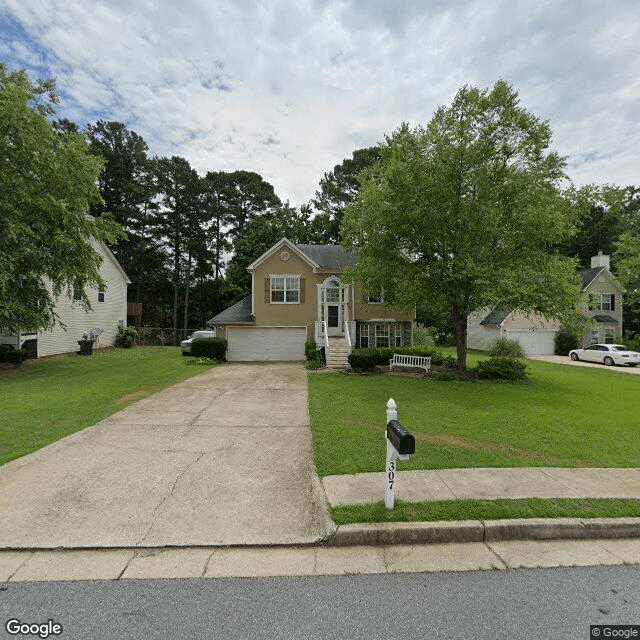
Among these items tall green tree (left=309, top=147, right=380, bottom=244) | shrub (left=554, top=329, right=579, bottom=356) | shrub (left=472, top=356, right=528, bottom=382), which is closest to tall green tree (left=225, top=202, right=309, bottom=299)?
tall green tree (left=309, top=147, right=380, bottom=244)

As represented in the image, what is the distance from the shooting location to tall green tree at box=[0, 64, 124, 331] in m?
13.4

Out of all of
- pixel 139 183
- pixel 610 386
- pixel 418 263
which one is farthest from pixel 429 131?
pixel 139 183

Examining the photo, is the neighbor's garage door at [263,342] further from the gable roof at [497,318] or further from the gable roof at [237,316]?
the gable roof at [497,318]

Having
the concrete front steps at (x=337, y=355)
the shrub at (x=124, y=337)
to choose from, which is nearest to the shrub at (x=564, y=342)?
the concrete front steps at (x=337, y=355)

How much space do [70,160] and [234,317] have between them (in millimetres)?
10459

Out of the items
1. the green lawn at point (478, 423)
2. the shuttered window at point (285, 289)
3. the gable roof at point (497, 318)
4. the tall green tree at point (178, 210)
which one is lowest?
the green lawn at point (478, 423)

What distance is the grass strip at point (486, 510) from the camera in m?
3.76

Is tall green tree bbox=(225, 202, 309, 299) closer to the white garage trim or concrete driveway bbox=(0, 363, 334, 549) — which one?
the white garage trim

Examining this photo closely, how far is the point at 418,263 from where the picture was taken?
1367 centimetres

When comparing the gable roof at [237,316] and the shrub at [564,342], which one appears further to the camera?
the shrub at [564,342]

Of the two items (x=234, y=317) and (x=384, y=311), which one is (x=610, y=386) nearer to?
(x=384, y=311)

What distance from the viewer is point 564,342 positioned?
27.4 meters

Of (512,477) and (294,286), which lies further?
(294,286)

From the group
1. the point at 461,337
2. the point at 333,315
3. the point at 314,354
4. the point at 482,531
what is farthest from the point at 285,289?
the point at 482,531
